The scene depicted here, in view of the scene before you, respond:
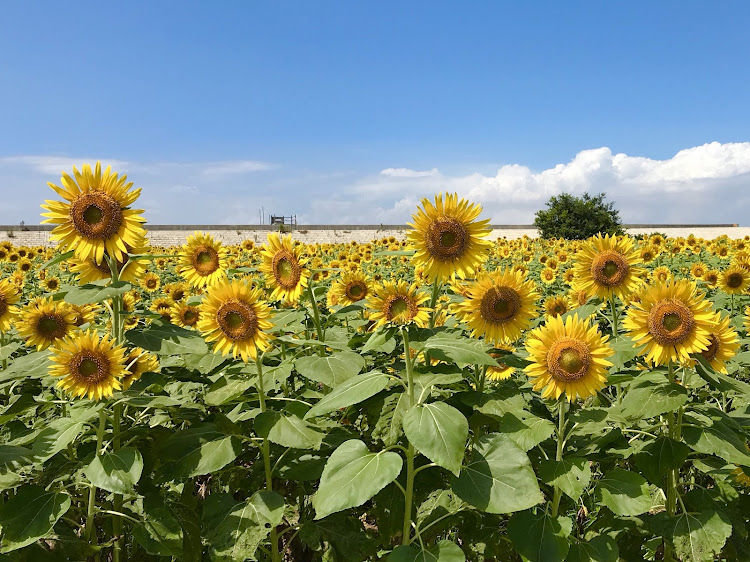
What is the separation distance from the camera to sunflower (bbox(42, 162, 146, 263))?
8.61 ft

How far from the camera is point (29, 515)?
2.34 meters

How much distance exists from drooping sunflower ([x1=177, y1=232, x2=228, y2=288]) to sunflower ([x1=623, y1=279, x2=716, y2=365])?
7.66ft

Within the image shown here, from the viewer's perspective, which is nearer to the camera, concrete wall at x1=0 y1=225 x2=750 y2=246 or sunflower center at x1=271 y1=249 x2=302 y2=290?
sunflower center at x1=271 y1=249 x2=302 y2=290

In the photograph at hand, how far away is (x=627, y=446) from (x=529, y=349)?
2.18 feet

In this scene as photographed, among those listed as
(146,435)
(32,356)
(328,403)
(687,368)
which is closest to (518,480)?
(328,403)

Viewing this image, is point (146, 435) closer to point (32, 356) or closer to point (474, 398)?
point (32, 356)

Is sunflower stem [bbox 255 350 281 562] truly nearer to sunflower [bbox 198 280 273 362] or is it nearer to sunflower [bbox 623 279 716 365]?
sunflower [bbox 198 280 273 362]

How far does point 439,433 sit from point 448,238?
1187mm

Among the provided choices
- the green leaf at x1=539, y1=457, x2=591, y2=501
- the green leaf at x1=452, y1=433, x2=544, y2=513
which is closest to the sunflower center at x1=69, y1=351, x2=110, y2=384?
the green leaf at x1=452, y1=433, x2=544, y2=513

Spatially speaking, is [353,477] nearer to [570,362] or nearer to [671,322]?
[570,362]

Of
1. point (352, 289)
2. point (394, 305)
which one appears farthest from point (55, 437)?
point (352, 289)

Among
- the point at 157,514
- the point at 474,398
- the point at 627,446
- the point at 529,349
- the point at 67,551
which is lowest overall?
the point at 67,551

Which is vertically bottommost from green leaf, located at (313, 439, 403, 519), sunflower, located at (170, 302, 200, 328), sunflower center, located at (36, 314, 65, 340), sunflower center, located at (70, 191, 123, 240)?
green leaf, located at (313, 439, 403, 519)

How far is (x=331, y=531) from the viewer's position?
Answer: 8.50 ft
